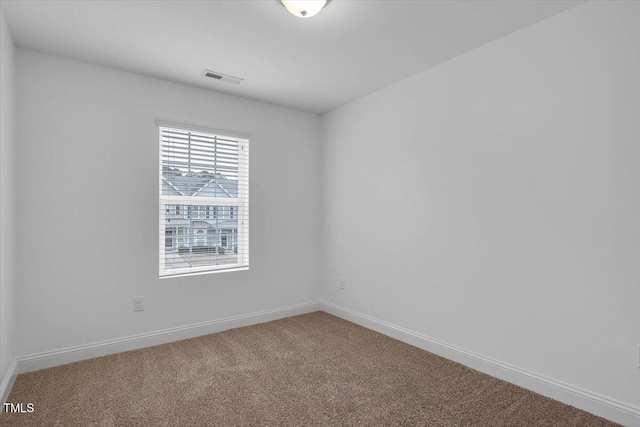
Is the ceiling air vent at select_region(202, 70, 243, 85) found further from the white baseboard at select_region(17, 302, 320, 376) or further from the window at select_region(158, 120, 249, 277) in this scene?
the white baseboard at select_region(17, 302, 320, 376)

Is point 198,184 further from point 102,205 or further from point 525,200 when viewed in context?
point 525,200

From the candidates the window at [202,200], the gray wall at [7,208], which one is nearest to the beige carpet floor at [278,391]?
the gray wall at [7,208]

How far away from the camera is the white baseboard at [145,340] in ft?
8.61

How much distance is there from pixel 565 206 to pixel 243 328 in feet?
9.88

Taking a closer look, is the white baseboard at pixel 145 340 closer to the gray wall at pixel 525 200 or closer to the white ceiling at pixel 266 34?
the gray wall at pixel 525 200

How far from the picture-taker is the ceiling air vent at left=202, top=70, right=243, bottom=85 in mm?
3029

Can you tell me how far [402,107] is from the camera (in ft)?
10.6

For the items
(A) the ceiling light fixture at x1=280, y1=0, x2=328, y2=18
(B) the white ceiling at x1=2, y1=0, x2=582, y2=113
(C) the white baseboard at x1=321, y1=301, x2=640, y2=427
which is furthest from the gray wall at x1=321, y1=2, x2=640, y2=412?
(A) the ceiling light fixture at x1=280, y1=0, x2=328, y2=18

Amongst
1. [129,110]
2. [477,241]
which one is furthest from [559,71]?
[129,110]

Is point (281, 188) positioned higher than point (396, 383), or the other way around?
point (281, 188)

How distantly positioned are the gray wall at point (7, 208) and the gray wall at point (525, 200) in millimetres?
2907

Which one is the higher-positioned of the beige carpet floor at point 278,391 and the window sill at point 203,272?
the window sill at point 203,272

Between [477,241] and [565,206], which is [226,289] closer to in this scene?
[477,241]

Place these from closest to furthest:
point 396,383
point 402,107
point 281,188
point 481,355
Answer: point 396,383 → point 481,355 → point 402,107 → point 281,188
